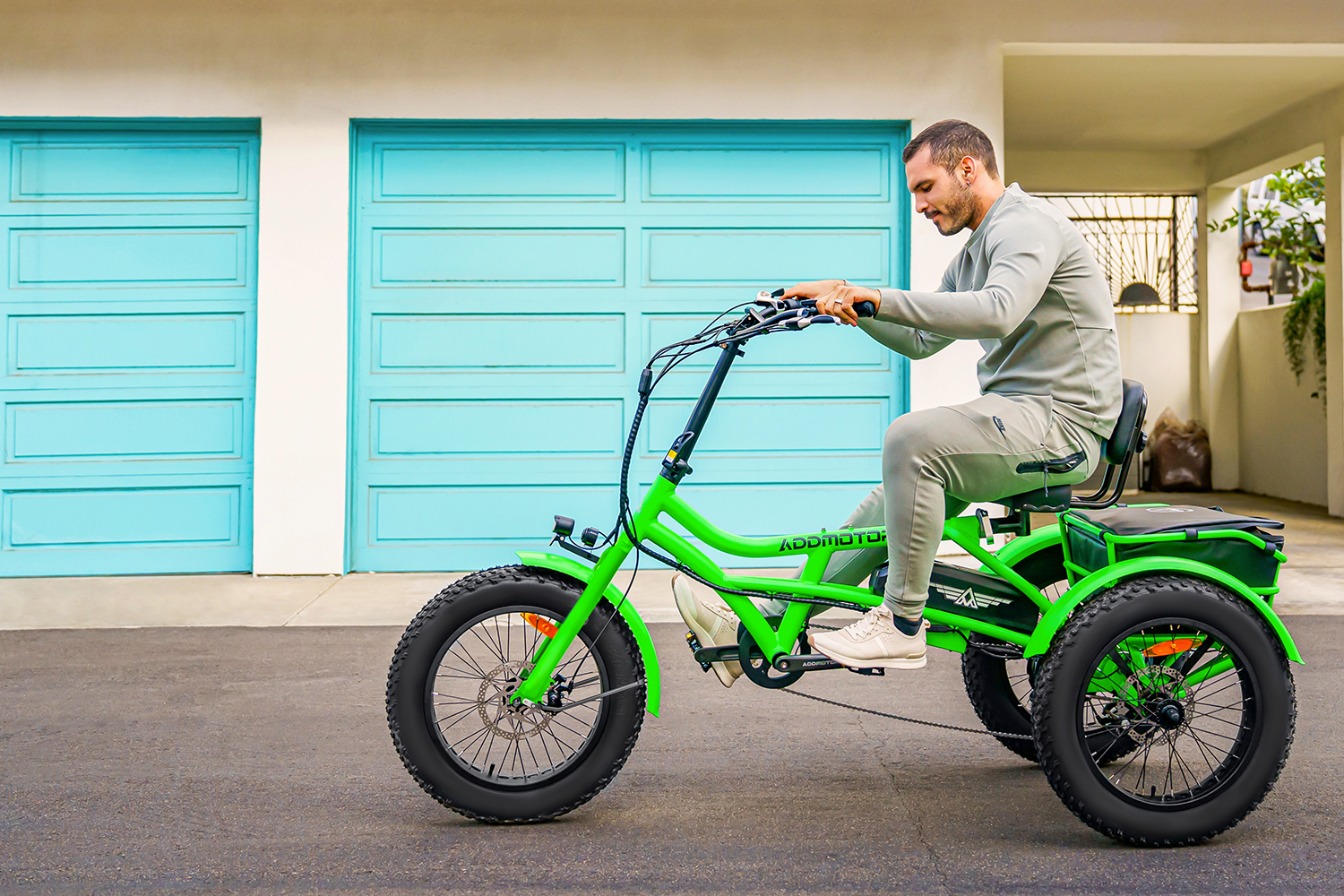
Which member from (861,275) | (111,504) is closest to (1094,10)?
(861,275)

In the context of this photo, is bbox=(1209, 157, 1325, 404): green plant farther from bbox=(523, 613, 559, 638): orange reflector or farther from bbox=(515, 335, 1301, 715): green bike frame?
bbox=(523, 613, 559, 638): orange reflector

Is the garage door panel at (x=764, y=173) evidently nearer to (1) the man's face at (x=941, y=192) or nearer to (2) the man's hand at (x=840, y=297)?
(1) the man's face at (x=941, y=192)

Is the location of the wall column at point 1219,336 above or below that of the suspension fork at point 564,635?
above

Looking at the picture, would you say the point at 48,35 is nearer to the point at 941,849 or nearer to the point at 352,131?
the point at 352,131

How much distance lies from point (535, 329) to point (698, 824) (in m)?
4.30

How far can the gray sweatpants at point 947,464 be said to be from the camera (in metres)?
2.58

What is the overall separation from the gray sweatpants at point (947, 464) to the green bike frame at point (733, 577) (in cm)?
10

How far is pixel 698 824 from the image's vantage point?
8.80 feet

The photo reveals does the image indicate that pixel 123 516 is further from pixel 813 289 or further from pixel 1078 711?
pixel 1078 711

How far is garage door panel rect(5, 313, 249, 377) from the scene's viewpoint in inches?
255

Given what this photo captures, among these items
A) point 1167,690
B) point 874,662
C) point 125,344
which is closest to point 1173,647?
point 1167,690

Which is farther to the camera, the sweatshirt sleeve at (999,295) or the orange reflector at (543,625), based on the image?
the orange reflector at (543,625)

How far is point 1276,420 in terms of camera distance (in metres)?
10.8

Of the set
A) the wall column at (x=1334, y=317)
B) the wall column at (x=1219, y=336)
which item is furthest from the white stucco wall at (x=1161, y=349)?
the wall column at (x=1334, y=317)
